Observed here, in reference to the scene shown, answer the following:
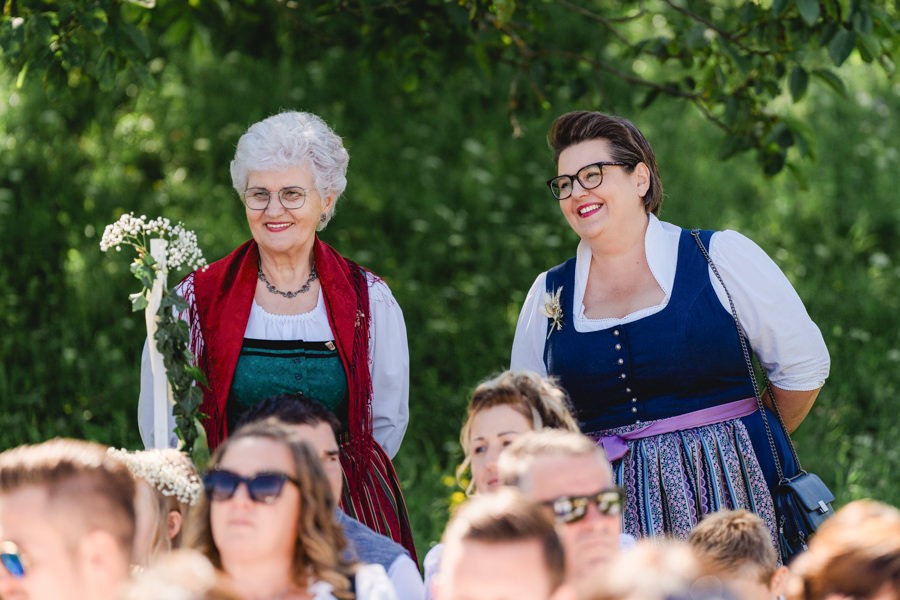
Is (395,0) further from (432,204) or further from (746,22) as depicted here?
(432,204)

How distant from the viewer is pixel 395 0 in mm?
4855

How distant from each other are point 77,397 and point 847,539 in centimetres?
455

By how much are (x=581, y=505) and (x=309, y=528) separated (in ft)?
1.88

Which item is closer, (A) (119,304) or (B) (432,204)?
(A) (119,304)

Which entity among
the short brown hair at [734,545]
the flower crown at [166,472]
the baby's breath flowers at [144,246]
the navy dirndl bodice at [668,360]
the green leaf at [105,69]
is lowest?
the short brown hair at [734,545]

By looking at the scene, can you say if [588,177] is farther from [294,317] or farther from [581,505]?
[581,505]

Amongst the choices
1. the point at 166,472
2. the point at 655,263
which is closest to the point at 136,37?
the point at 166,472

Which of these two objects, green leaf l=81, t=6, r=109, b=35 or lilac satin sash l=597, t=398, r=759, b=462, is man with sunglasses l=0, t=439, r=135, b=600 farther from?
green leaf l=81, t=6, r=109, b=35

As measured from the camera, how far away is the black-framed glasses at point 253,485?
253 cm

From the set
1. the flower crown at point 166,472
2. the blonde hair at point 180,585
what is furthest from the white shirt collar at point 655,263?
the blonde hair at point 180,585

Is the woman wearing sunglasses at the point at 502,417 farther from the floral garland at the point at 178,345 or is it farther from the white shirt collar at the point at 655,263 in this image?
the floral garland at the point at 178,345

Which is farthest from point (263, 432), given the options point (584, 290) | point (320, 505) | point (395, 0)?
point (395, 0)

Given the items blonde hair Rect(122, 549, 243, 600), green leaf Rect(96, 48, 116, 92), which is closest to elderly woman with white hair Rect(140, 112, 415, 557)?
green leaf Rect(96, 48, 116, 92)

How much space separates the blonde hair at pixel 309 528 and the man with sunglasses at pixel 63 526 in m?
0.16
